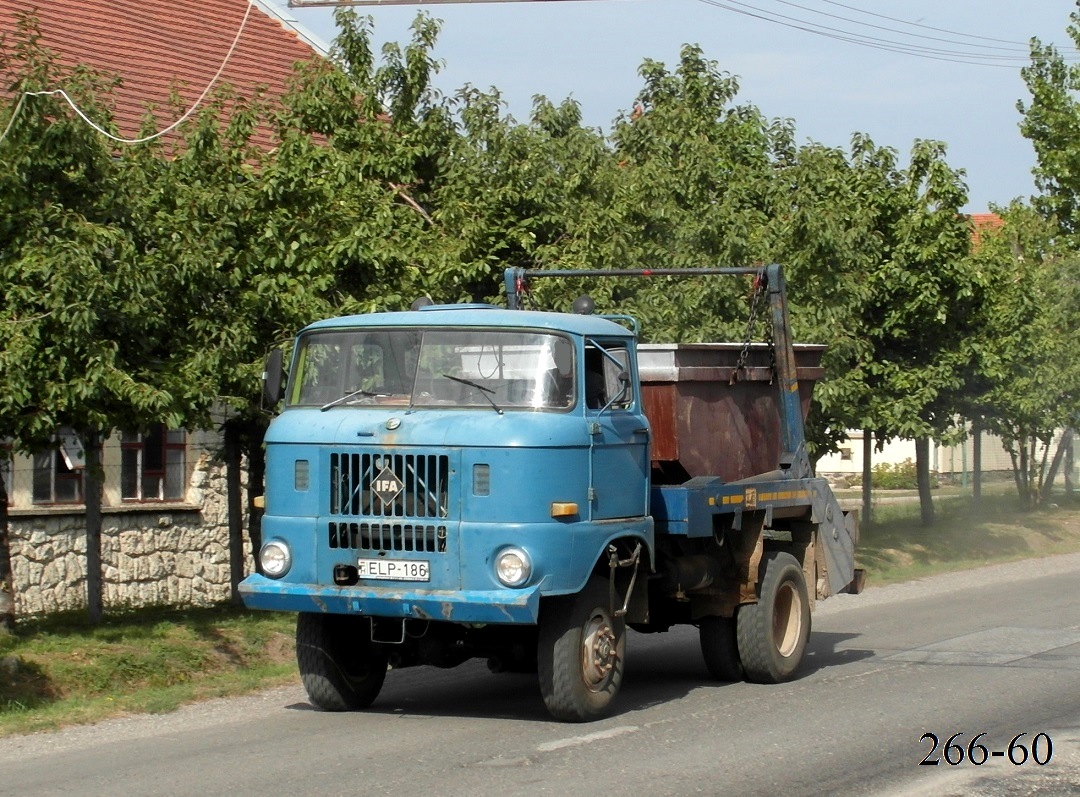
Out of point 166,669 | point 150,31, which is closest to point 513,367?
point 166,669

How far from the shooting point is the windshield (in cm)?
932

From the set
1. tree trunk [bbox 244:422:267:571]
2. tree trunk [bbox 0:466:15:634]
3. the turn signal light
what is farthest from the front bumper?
tree trunk [bbox 244:422:267:571]

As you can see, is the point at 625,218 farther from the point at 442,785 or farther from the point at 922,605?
the point at 442,785

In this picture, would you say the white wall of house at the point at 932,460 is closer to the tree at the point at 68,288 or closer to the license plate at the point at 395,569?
the tree at the point at 68,288

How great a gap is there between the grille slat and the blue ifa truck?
0.01 m

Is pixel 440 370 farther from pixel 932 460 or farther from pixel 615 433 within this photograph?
pixel 932 460

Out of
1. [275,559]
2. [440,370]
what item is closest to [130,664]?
[275,559]

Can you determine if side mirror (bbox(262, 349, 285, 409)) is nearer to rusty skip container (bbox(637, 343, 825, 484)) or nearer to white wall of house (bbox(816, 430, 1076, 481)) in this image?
rusty skip container (bbox(637, 343, 825, 484))

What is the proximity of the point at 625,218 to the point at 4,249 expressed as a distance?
719 cm

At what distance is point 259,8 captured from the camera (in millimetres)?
24922

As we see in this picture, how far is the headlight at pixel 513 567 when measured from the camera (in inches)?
346

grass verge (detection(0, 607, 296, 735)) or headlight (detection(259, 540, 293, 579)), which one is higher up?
headlight (detection(259, 540, 293, 579))

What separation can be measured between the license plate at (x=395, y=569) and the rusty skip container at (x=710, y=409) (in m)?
2.43

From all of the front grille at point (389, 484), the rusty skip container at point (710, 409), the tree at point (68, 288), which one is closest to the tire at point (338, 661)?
the front grille at point (389, 484)
